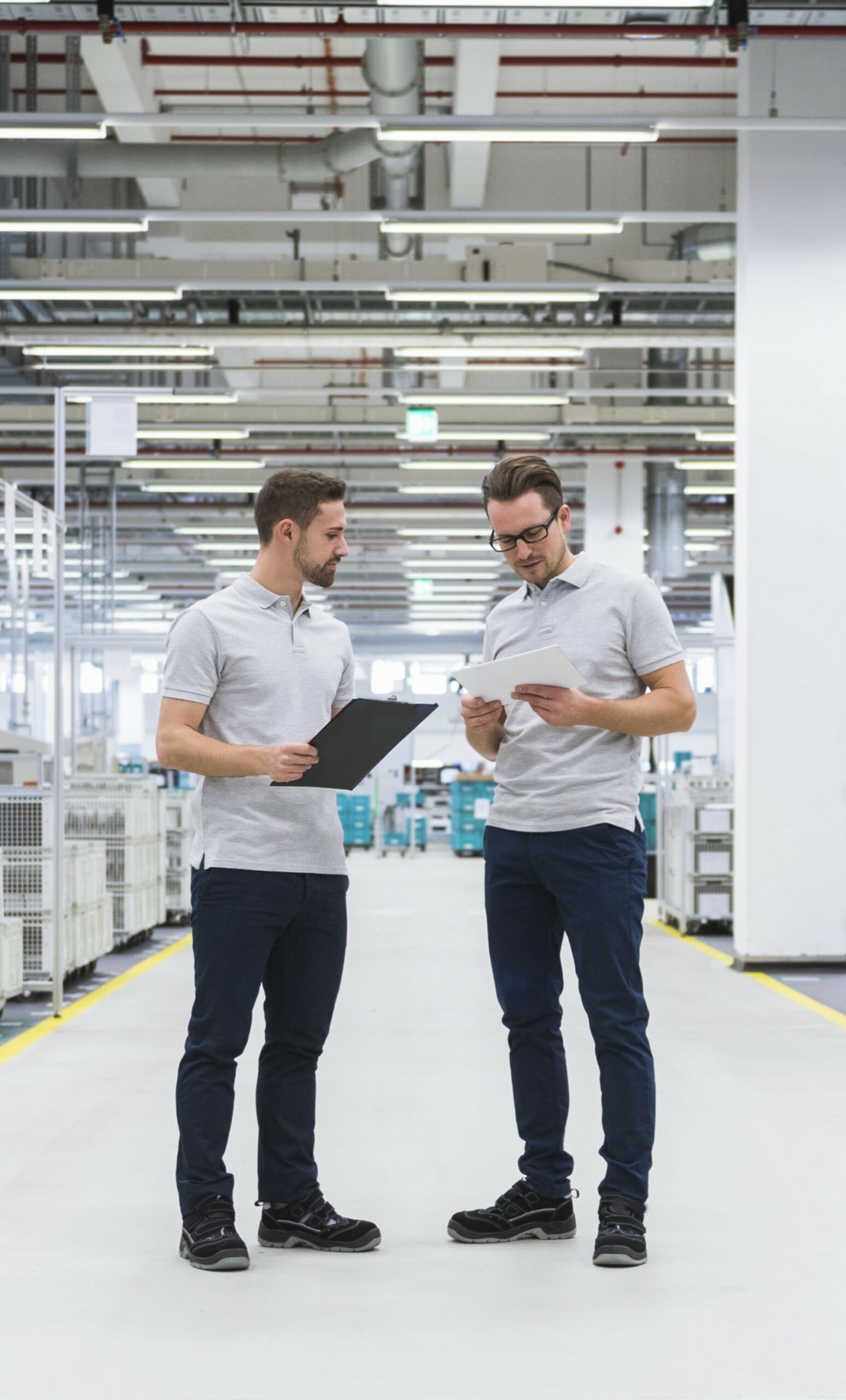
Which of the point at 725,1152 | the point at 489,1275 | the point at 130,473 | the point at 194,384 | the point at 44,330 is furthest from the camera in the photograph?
the point at 130,473

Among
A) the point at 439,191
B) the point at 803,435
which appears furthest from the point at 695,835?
the point at 439,191

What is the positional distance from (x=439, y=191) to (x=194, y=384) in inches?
170

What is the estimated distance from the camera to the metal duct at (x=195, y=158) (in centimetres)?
955

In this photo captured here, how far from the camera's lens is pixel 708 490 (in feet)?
57.2

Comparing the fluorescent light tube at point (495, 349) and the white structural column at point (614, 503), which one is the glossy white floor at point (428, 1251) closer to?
the fluorescent light tube at point (495, 349)

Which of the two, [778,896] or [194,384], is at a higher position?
[194,384]

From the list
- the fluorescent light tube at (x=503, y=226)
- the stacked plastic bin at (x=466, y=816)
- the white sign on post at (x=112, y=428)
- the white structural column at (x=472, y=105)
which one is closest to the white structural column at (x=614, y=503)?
the stacked plastic bin at (x=466, y=816)

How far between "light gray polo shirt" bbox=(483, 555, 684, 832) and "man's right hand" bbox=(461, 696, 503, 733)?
0.22ft

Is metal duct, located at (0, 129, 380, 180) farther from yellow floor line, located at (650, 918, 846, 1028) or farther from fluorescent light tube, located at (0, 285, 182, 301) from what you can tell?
yellow floor line, located at (650, 918, 846, 1028)

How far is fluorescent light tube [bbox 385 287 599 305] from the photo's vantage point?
10.1m

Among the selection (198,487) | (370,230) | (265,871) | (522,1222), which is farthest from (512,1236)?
Result: (198,487)

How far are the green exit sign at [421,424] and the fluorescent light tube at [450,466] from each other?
1.84 m

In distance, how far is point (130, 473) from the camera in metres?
17.3

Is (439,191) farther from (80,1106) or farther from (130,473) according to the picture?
(80,1106)
